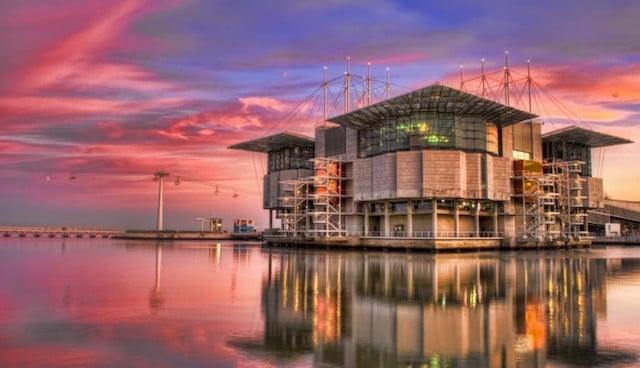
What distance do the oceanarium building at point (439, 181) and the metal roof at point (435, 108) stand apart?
0.54 feet

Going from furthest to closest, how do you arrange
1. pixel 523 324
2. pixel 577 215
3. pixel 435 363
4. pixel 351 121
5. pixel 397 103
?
1. pixel 577 215
2. pixel 351 121
3. pixel 397 103
4. pixel 523 324
5. pixel 435 363

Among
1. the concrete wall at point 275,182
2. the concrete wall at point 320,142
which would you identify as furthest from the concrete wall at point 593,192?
the concrete wall at point 275,182

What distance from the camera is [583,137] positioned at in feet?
388

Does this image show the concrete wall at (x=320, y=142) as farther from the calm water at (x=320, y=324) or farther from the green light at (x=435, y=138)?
the calm water at (x=320, y=324)

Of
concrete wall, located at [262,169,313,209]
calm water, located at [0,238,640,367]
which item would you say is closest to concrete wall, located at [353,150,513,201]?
concrete wall, located at [262,169,313,209]

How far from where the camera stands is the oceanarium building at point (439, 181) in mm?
89188

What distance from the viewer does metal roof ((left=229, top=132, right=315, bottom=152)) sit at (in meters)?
122

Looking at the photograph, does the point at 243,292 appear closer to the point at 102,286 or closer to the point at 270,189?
the point at 102,286

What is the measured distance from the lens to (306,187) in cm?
11700

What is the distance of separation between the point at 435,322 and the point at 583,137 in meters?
114

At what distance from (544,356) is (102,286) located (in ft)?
77.2

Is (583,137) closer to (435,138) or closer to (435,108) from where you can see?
(435,138)

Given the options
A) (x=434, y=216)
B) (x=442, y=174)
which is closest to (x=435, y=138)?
(x=442, y=174)

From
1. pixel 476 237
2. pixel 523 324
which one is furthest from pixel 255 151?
pixel 523 324
